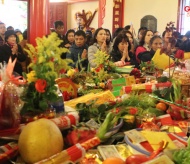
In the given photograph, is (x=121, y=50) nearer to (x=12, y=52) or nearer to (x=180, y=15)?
(x=12, y=52)

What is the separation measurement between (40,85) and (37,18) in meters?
2.85

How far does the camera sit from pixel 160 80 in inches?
73.8

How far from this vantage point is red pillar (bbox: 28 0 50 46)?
383cm

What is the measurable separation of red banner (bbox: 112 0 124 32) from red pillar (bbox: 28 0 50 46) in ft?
10.1

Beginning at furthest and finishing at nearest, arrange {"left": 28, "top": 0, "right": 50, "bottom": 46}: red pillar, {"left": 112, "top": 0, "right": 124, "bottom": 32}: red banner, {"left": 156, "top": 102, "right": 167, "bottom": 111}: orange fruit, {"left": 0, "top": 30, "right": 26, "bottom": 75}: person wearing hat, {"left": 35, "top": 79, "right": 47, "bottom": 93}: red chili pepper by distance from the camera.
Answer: {"left": 112, "top": 0, "right": 124, "bottom": 32}: red banner, {"left": 28, "top": 0, "right": 50, "bottom": 46}: red pillar, {"left": 0, "top": 30, "right": 26, "bottom": 75}: person wearing hat, {"left": 156, "top": 102, "right": 167, "bottom": 111}: orange fruit, {"left": 35, "top": 79, "right": 47, "bottom": 93}: red chili pepper

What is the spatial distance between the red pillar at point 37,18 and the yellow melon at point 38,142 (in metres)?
3.07

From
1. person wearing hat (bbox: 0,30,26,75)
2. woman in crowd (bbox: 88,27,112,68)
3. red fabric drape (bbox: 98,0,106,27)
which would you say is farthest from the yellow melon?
red fabric drape (bbox: 98,0,106,27)

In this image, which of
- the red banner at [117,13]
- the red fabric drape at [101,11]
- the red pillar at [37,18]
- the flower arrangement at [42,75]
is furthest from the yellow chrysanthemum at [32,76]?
the red fabric drape at [101,11]

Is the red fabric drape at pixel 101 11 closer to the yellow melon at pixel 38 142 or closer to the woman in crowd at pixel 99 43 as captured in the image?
the woman in crowd at pixel 99 43

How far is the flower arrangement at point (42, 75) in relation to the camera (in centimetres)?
120

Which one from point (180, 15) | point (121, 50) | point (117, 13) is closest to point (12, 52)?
point (121, 50)

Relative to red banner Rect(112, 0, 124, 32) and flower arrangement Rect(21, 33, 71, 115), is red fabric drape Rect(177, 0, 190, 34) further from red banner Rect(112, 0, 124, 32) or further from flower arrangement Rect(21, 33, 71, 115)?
flower arrangement Rect(21, 33, 71, 115)

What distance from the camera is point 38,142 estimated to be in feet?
3.13

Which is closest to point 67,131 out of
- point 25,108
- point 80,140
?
point 80,140
